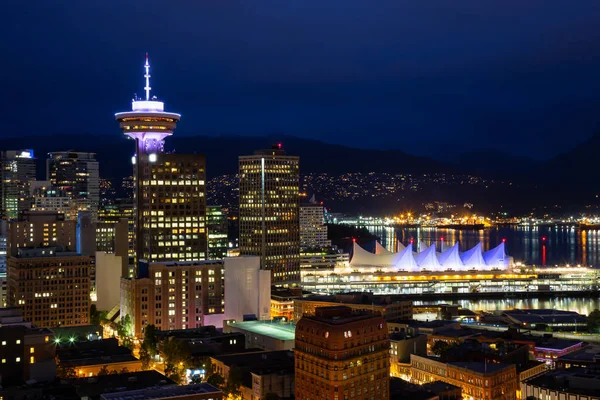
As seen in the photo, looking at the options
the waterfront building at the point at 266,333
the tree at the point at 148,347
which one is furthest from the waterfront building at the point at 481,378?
the tree at the point at 148,347

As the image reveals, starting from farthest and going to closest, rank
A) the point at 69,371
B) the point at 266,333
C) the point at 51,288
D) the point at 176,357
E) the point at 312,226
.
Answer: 1. the point at 312,226
2. the point at 51,288
3. the point at 266,333
4. the point at 176,357
5. the point at 69,371

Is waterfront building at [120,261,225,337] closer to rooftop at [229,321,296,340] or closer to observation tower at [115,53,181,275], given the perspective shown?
rooftop at [229,321,296,340]

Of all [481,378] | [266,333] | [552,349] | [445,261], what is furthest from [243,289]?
[445,261]

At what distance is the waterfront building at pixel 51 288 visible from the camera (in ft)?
A: 148

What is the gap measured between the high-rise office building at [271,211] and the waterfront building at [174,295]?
14.6 meters

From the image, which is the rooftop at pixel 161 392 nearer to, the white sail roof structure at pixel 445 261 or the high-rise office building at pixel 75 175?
the white sail roof structure at pixel 445 261

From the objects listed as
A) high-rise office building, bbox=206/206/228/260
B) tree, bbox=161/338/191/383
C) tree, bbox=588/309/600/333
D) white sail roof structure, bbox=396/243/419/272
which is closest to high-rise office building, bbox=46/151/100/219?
high-rise office building, bbox=206/206/228/260

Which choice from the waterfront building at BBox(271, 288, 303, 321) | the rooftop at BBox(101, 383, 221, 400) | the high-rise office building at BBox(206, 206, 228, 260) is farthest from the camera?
the high-rise office building at BBox(206, 206, 228, 260)

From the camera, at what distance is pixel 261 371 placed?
30.2 m

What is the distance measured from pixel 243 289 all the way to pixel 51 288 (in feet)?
37.7

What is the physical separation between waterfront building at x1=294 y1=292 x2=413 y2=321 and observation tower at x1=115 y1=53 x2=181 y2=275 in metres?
13.4

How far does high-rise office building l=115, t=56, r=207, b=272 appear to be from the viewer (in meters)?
53.1

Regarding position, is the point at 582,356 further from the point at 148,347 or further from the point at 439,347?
the point at 148,347

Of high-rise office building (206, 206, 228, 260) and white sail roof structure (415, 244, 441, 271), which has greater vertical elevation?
high-rise office building (206, 206, 228, 260)
